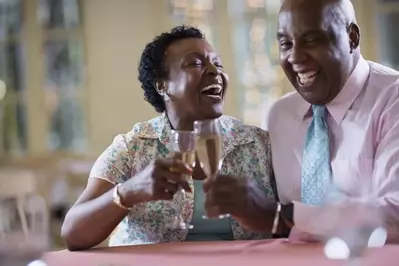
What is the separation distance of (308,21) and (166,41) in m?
0.49

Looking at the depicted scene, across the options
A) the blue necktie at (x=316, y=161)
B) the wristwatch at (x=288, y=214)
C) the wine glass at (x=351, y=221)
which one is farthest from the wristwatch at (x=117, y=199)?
the wine glass at (x=351, y=221)

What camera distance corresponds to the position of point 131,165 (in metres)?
1.95

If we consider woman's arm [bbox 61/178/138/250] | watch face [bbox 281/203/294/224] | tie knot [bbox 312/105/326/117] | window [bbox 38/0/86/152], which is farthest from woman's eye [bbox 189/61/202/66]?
window [bbox 38/0/86/152]

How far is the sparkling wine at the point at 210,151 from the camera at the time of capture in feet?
5.26

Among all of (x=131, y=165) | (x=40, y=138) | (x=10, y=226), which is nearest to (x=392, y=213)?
(x=131, y=165)

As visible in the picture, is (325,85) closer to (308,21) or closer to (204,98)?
(308,21)

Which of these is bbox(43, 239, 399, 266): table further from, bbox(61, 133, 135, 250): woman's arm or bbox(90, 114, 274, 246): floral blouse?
bbox(90, 114, 274, 246): floral blouse

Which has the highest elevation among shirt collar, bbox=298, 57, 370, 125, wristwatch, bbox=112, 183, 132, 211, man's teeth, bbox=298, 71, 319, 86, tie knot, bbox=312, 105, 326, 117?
man's teeth, bbox=298, 71, 319, 86

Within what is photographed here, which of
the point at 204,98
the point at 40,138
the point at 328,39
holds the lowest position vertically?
the point at 40,138

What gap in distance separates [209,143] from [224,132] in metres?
0.46

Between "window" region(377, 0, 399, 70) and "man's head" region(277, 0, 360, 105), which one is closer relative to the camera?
"man's head" region(277, 0, 360, 105)

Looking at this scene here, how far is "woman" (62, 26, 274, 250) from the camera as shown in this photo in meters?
1.63

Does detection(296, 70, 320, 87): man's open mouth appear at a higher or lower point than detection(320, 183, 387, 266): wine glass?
higher

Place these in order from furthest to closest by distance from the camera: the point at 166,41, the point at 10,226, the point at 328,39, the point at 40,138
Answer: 1. the point at 40,138
2. the point at 166,41
3. the point at 328,39
4. the point at 10,226
